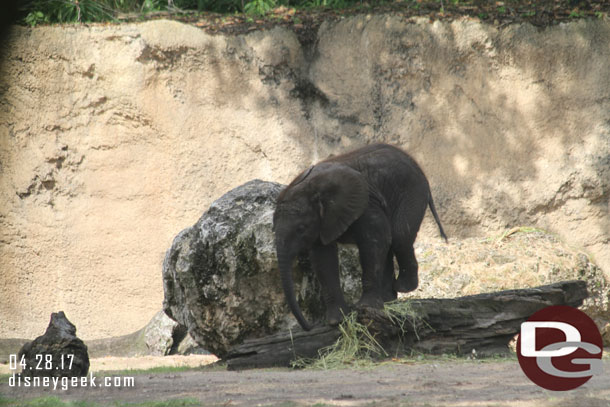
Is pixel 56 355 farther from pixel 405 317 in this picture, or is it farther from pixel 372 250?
pixel 405 317

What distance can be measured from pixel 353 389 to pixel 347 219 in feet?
8.41

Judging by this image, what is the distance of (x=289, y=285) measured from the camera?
7211mm

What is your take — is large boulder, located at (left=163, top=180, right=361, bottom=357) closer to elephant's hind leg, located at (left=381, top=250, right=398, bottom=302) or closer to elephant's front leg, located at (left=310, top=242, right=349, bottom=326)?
elephant's front leg, located at (left=310, top=242, right=349, bottom=326)

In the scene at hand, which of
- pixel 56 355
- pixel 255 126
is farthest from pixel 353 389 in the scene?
pixel 255 126

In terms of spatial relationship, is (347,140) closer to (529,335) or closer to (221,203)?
(221,203)

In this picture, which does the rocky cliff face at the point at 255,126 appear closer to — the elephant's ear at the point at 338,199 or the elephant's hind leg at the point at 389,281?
the elephant's hind leg at the point at 389,281

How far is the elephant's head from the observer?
24.2 ft

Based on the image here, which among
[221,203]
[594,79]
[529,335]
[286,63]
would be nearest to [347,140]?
[286,63]

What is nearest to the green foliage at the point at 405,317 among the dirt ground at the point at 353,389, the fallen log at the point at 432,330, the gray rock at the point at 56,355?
the fallen log at the point at 432,330

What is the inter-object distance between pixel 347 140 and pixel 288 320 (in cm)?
602

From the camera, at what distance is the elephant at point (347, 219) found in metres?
7.43

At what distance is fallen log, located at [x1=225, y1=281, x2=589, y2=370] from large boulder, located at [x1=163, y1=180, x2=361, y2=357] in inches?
19.6

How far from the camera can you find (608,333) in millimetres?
12461
